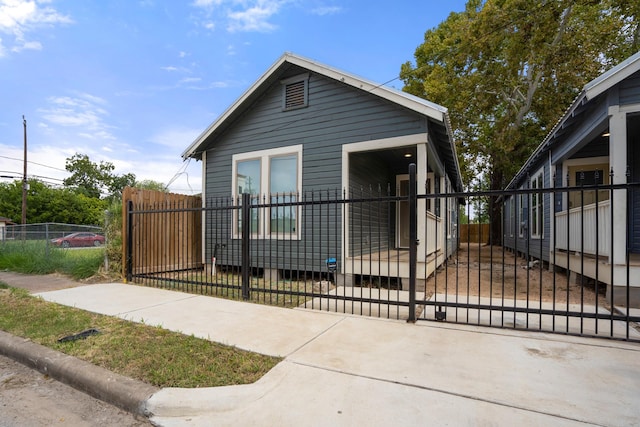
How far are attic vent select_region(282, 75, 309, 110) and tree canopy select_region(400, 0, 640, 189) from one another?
31.3 ft

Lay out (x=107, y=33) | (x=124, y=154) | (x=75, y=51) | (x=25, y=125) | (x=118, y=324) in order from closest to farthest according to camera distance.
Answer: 1. (x=118, y=324)
2. (x=107, y=33)
3. (x=75, y=51)
4. (x=25, y=125)
5. (x=124, y=154)

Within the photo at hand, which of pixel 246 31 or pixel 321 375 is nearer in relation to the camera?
pixel 321 375

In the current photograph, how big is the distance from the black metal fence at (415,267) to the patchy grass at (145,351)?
1733mm

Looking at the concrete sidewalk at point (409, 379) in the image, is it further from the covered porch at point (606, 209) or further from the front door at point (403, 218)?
the front door at point (403, 218)

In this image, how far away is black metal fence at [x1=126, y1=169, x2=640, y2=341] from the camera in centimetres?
390

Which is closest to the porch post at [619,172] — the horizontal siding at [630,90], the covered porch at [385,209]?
the horizontal siding at [630,90]

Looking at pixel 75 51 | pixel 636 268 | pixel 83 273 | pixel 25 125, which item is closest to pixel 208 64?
pixel 75 51

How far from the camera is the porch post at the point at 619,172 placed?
4828mm

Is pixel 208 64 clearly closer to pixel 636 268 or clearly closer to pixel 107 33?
pixel 107 33

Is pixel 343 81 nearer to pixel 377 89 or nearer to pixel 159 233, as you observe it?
pixel 377 89

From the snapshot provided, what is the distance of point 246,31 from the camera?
1073 cm

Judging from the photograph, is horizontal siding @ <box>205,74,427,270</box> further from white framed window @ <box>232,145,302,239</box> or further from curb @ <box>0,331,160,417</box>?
curb @ <box>0,331,160,417</box>

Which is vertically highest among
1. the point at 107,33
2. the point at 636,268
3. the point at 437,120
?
the point at 107,33

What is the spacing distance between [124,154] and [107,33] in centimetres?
3116
